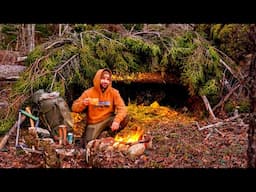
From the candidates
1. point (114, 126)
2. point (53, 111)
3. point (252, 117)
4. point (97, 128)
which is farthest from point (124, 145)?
point (252, 117)

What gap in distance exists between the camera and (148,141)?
4.08 metres

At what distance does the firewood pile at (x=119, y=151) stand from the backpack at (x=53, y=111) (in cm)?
71

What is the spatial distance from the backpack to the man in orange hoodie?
19cm

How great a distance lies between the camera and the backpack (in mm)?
4527

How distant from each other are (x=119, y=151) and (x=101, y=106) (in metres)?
0.77

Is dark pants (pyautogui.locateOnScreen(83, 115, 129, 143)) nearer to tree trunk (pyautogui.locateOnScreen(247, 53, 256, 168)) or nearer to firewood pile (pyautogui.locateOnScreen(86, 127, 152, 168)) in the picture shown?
firewood pile (pyautogui.locateOnScreen(86, 127, 152, 168))

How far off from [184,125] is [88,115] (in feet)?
4.02

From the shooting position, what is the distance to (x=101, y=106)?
449cm

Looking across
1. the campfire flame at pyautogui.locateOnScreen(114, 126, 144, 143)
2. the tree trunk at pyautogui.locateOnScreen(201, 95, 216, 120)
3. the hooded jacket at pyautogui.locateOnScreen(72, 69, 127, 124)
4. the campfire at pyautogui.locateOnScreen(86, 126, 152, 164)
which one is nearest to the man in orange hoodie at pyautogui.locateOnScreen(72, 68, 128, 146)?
the hooded jacket at pyautogui.locateOnScreen(72, 69, 127, 124)

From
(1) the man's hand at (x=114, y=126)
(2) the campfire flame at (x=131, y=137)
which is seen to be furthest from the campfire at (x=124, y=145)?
(1) the man's hand at (x=114, y=126)
